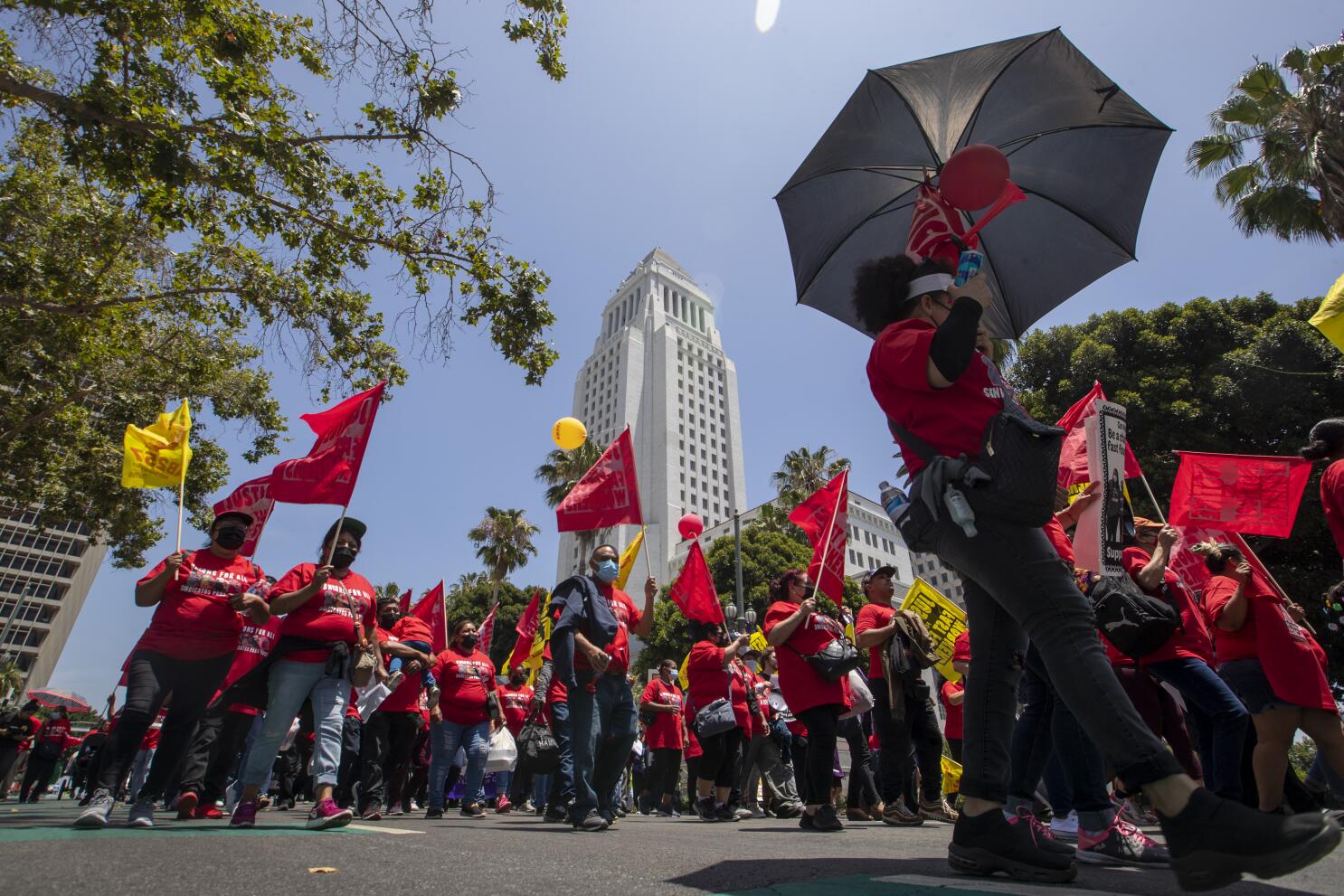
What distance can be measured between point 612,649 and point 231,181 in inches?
207

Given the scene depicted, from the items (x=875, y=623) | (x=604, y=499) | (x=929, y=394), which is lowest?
(x=929, y=394)

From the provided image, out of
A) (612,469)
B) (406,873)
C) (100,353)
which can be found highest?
(100,353)

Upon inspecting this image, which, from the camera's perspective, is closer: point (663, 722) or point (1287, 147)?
point (663, 722)

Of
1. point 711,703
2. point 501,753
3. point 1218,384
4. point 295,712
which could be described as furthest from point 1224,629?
point 1218,384

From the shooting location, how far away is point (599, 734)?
526cm

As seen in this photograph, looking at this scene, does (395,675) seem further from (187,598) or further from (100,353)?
(100,353)

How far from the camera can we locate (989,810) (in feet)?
7.57

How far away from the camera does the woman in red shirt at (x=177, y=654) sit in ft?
14.5

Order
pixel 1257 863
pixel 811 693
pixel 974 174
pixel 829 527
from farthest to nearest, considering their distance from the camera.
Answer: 1. pixel 829 527
2. pixel 811 693
3. pixel 974 174
4. pixel 1257 863

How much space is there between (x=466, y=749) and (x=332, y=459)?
3767 mm

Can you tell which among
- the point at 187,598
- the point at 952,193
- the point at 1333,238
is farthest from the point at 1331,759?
the point at 1333,238

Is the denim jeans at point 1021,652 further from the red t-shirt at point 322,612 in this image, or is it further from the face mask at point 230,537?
the face mask at point 230,537

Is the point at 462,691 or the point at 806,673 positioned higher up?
the point at 462,691

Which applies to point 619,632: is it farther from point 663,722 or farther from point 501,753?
point 501,753
